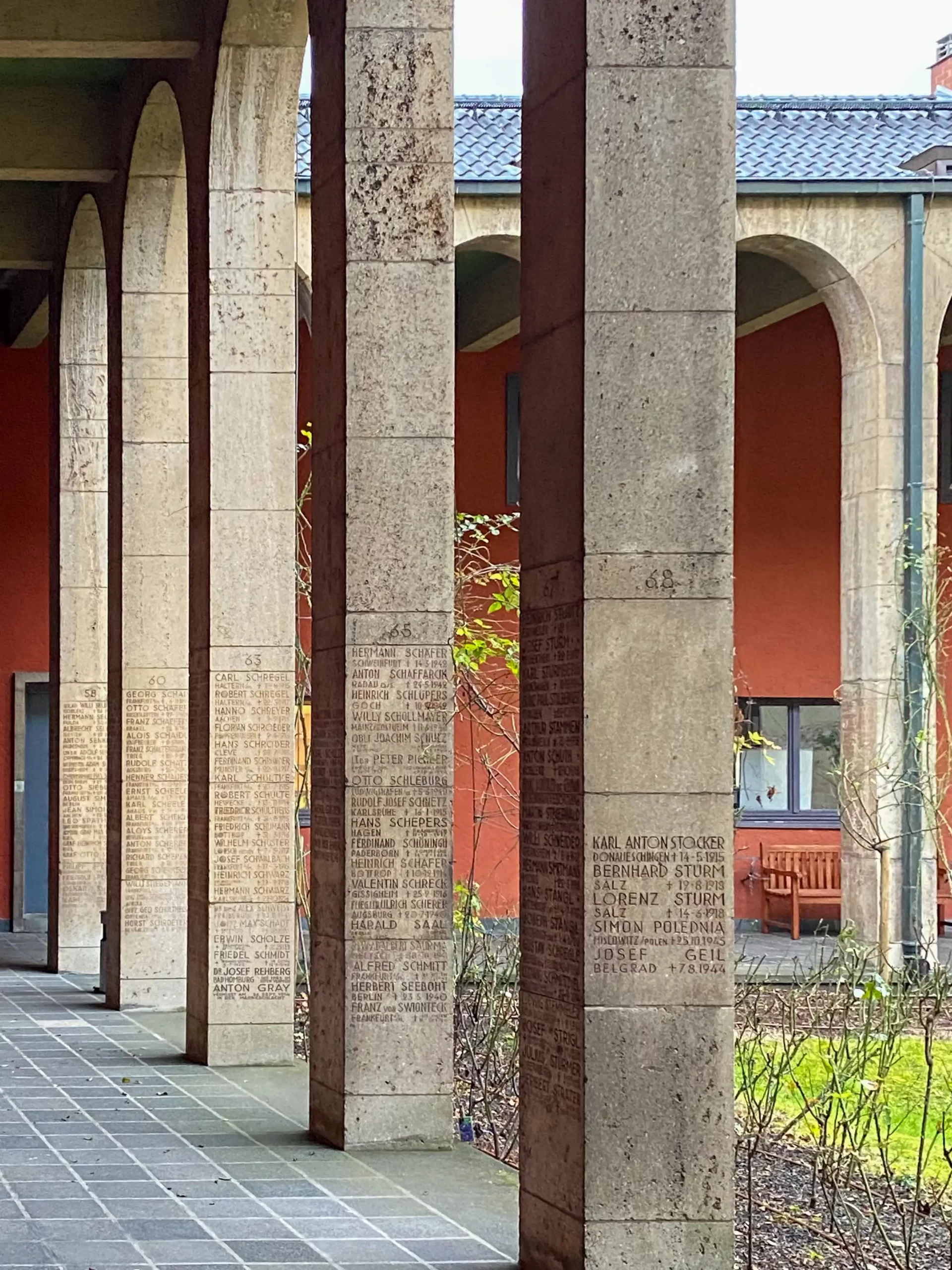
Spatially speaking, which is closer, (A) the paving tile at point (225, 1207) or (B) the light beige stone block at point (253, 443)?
(A) the paving tile at point (225, 1207)

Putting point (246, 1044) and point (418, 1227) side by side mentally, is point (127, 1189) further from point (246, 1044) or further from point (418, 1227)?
point (246, 1044)

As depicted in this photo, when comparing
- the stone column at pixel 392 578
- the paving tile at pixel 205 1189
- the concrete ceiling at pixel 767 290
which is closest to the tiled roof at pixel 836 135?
the concrete ceiling at pixel 767 290

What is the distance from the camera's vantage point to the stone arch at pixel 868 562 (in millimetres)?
15320

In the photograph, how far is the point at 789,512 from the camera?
20.0 metres

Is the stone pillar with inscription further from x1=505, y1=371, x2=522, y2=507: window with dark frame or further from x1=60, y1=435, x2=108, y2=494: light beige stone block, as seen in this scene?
x1=505, y1=371, x2=522, y2=507: window with dark frame

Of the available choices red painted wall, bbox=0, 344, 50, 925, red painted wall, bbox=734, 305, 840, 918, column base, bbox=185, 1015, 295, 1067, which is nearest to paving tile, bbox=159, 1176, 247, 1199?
column base, bbox=185, 1015, 295, 1067

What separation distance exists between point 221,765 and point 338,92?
3448 mm

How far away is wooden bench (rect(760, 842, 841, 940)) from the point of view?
18.4m

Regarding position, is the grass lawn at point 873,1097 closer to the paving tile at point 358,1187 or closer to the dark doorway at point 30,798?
the paving tile at point 358,1187

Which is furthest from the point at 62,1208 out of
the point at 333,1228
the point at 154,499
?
the point at 154,499

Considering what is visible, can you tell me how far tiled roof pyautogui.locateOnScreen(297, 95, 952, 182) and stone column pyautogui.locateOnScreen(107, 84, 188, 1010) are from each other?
279 cm

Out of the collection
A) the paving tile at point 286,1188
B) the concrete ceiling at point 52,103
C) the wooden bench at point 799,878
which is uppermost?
the concrete ceiling at point 52,103

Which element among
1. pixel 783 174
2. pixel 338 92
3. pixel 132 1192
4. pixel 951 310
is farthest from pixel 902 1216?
pixel 951 310

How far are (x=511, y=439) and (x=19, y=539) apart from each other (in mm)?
4723
